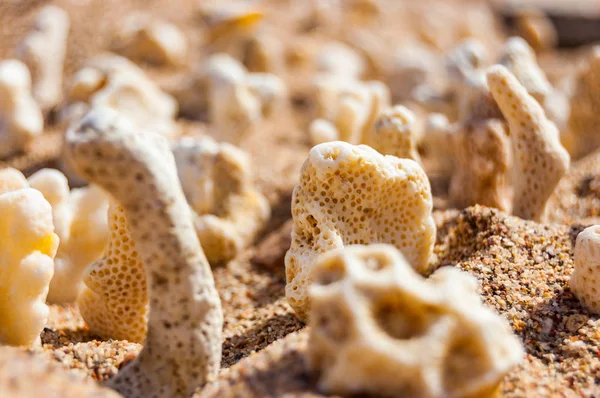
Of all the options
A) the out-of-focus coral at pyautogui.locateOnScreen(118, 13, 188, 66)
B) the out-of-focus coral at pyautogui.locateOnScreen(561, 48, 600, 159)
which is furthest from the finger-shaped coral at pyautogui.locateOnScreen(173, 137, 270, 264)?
the out-of-focus coral at pyautogui.locateOnScreen(118, 13, 188, 66)

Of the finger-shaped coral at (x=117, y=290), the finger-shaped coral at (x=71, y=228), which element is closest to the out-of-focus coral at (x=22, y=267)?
the finger-shaped coral at (x=117, y=290)

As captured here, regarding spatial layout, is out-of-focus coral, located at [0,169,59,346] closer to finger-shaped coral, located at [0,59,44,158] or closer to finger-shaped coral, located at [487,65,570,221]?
finger-shaped coral, located at [487,65,570,221]

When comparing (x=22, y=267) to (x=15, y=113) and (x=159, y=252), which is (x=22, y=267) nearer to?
(x=159, y=252)

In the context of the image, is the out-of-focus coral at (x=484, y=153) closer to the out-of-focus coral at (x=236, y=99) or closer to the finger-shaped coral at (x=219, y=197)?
the finger-shaped coral at (x=219, y=197)

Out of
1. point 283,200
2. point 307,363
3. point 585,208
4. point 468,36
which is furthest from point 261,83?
point 468,36

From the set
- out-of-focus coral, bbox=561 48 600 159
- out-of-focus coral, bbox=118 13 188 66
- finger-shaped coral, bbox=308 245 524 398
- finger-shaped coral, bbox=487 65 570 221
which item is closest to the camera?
finger-shaped coral, bbox=308 245 524 398

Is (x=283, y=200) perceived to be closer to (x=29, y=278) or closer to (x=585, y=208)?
(x=585, y=208)

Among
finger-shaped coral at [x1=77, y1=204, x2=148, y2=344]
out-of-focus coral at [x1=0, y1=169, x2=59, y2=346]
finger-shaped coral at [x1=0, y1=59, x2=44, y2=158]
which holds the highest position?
out-of-focus coral at [x1=0, y1=169, x2=59, y2=346]
